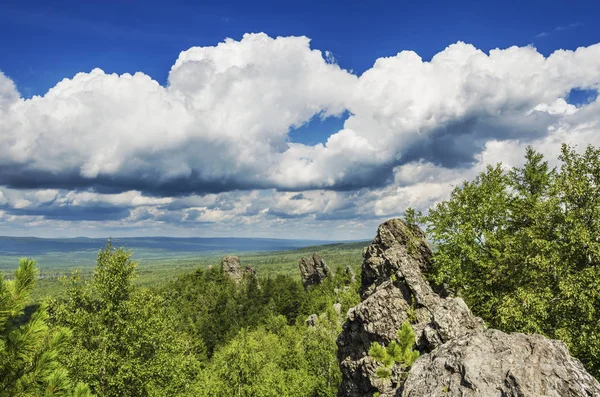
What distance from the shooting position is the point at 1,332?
30.0ft

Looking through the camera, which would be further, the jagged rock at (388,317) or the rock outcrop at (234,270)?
the rock outcrop at (234,270)

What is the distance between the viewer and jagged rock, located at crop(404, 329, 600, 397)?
8.98 meters

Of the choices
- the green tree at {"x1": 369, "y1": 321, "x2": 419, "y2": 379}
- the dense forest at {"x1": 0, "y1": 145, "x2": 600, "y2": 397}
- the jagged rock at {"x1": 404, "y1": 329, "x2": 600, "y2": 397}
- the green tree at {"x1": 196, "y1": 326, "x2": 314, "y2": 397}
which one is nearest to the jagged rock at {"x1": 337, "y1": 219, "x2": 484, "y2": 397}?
the green tree at {"x1": 369, "y1": 321, "x2": 419, "y2": 379}

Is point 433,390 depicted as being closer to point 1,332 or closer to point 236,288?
point 1,332

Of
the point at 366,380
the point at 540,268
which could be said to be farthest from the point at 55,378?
the point at 540,268

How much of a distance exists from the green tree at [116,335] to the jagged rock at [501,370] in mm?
19505

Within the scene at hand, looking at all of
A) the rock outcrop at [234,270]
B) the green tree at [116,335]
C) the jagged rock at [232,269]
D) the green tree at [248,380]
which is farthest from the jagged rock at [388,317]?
the jagged rock at [232,269]

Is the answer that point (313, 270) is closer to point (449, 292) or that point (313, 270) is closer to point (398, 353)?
point (449, 292)

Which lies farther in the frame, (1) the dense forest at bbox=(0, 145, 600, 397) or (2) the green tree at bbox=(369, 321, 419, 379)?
(2) the green tree at bbox=(369, 321, 419, 379)

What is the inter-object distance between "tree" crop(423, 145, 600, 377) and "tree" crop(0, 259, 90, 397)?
2506cm

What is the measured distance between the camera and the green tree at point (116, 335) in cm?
2184

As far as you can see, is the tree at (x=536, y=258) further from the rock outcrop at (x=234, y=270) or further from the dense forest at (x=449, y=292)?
the rock outcrop at (x=234, y=270)

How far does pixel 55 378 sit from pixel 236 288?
12173cm

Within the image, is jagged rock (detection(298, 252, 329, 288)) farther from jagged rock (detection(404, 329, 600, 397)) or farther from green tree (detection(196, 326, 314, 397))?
jagged rock (detection(404, 329, 600, 397))
